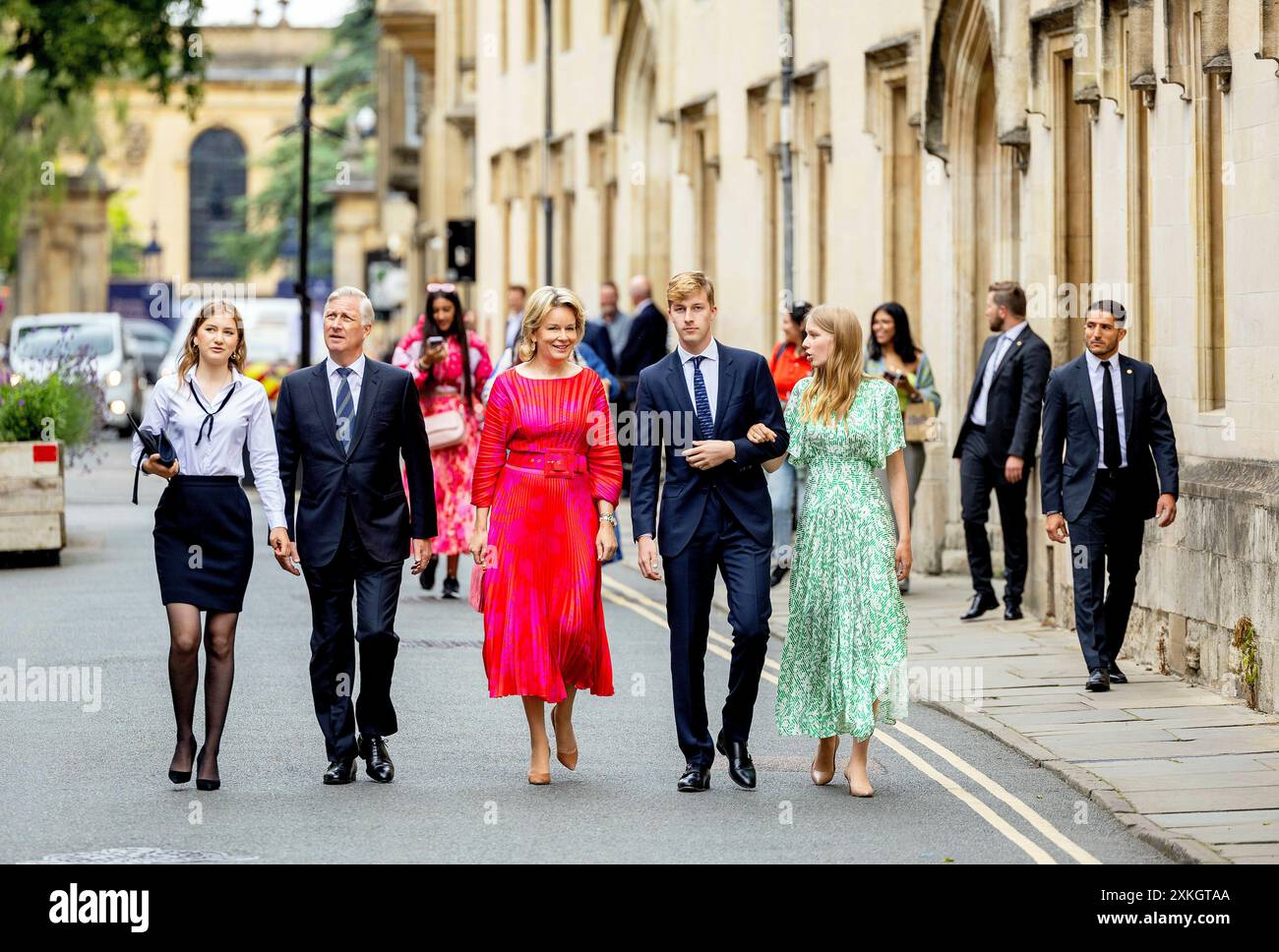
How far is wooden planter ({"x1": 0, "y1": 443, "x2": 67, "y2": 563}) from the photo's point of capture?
18.0 meters

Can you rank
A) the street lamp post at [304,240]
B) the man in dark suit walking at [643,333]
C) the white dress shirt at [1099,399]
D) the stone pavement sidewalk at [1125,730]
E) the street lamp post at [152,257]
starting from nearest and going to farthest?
the stone pavement sidewalk at [1125,730] → the white dress shirt at [1099,399] → the man in dark suit walking at [643,333] → the street lamp post at [304,240] → the street lamp post at [152,257]

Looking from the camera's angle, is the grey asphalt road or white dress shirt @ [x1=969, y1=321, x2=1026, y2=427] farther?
white dress shirt @ [x1=969, y1=321, x2=1026, y2=427]

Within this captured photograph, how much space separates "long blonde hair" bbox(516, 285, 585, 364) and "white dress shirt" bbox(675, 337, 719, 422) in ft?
1.31

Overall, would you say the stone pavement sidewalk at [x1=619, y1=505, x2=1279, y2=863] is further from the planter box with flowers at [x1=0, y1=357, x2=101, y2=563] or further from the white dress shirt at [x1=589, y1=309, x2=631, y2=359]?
the white dress shirt at [x1=589, y1=309, x2=631, y2=359]

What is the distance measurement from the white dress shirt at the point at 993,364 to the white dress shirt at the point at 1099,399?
100 inches

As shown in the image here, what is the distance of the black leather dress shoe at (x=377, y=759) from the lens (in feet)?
30.9

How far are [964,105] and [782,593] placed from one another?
3.96 meters

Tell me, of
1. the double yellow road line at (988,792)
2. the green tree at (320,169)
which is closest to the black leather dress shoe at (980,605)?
the double yellow road line at (988,792)

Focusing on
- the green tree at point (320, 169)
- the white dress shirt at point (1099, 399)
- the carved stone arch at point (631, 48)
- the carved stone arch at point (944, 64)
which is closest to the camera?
the white dress shirt at point (1099, 399)

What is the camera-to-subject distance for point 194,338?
30.7 feet

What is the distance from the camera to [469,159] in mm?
46594

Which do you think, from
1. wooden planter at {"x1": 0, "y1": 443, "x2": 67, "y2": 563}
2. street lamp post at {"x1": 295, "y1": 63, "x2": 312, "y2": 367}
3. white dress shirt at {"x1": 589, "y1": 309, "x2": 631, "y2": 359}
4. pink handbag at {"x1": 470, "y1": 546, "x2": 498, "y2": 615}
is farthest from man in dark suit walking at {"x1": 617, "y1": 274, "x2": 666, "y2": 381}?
street lamp post at {"x1": 295, "y1": 63, "x2": 312, "y2": 367}

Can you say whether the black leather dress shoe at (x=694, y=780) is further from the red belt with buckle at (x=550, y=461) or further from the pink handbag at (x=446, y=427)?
the pink handbag at (x=446, y=427)

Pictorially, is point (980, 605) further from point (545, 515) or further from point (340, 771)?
point (340, 771)
